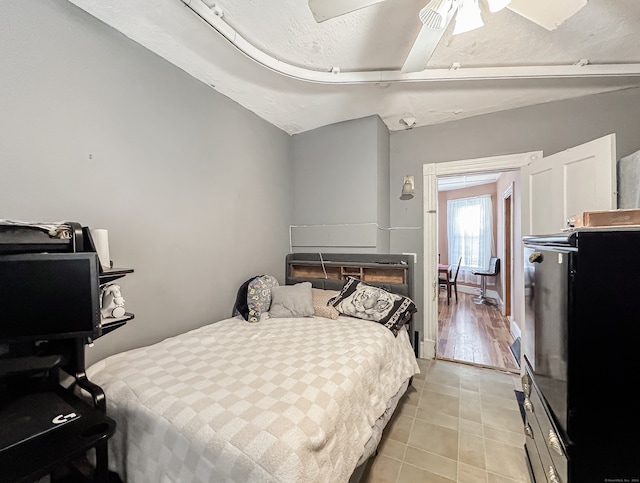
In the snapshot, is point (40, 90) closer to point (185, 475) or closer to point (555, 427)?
point (185, 475)

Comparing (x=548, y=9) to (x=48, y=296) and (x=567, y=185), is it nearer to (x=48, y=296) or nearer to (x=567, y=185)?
(x=567, y=185)

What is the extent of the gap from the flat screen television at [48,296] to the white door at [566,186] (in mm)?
2148

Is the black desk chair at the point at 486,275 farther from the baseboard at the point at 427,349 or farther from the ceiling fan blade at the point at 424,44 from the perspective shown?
the ceiling fan blade at the point at 424,44

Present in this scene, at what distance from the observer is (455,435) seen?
1789mm

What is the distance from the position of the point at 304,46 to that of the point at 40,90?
4.86ft

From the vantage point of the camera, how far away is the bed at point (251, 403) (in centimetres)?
90

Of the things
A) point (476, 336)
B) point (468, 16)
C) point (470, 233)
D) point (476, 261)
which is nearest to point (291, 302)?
point (468, 16)

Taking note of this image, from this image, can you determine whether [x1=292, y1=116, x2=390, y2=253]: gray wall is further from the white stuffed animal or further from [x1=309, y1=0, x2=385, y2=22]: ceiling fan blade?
the white stuffed animal

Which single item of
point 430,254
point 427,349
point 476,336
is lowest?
point 476,336

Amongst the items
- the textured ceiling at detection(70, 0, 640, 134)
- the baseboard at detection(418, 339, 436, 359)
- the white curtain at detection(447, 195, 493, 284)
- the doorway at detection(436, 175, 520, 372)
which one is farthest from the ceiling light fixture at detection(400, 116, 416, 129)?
the white curtain at detection(447, 195, 493, 284)

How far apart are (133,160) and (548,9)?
236 cm

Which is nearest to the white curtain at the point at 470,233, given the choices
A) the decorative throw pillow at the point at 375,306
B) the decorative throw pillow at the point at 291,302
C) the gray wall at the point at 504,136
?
the gray wall at the point at 504,136

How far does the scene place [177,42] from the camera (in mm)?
1694

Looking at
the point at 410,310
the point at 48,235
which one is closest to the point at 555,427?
the point at 410,310
